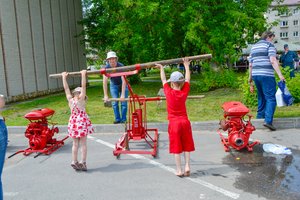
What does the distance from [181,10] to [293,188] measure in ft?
37.8

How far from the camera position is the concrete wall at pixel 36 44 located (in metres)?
14.8

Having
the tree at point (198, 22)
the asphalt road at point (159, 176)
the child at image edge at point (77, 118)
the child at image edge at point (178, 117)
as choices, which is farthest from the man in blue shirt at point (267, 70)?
the tree at point (198, 22)

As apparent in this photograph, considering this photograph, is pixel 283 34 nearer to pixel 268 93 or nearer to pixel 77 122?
pixel 268 93

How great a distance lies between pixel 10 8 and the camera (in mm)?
15055

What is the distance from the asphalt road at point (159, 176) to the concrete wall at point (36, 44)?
9863 mm

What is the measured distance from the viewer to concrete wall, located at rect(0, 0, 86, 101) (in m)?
14.8

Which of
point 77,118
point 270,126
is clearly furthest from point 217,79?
point 77,118

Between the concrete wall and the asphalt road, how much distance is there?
986 cm

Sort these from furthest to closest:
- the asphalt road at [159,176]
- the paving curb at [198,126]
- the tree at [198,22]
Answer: the tree at [198,22] < the paving curb at [198,126] < the asphalt road at [159,176]

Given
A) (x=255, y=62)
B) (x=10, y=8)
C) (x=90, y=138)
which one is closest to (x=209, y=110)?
(x=255, y=62)

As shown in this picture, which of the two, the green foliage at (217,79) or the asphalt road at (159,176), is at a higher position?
the green foliage at (217,79)

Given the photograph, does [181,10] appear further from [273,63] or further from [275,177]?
[275,177]

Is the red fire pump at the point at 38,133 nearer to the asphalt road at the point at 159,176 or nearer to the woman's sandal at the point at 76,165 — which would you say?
the asphalt road at the point at 159,176

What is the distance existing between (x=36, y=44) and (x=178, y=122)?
1441cm
